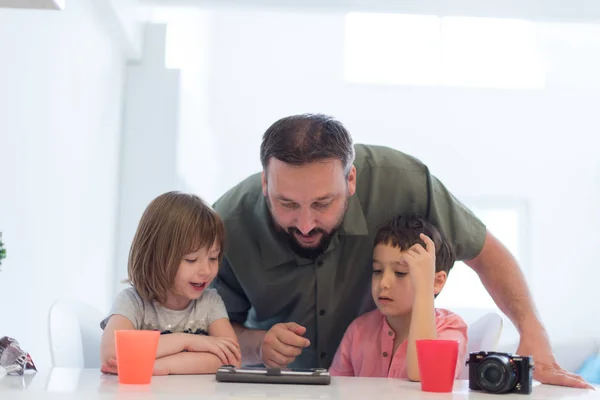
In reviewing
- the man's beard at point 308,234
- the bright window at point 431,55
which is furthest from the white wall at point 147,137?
the man's beard at point 308,234

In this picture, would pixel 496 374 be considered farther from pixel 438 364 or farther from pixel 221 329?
pixel 221 329

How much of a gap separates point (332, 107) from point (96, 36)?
143 cm

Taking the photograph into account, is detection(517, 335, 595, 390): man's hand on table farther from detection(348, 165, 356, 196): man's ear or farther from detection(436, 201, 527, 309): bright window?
detection(436, 201, 527, 309): bright window

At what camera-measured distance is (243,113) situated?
4.12 metres

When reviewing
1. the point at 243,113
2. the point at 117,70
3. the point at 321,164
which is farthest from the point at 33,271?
the point at 243,113

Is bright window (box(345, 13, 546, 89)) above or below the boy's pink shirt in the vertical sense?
above

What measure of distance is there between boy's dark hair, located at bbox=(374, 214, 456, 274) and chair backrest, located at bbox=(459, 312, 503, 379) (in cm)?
14

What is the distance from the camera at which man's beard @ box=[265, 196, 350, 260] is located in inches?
63.8

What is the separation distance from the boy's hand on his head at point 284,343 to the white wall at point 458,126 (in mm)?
2735

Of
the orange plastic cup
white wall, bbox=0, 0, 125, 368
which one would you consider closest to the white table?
the orange plastic cup

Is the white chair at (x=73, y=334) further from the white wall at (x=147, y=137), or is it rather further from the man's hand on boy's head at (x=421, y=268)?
the white wall at (x=147, y=137)

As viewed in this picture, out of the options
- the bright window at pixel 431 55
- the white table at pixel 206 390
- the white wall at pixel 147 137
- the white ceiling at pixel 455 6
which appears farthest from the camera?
the bright window at pixel 431 55

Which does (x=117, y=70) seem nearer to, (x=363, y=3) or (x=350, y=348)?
(x=363, y=3)

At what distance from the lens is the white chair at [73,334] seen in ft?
4.64
